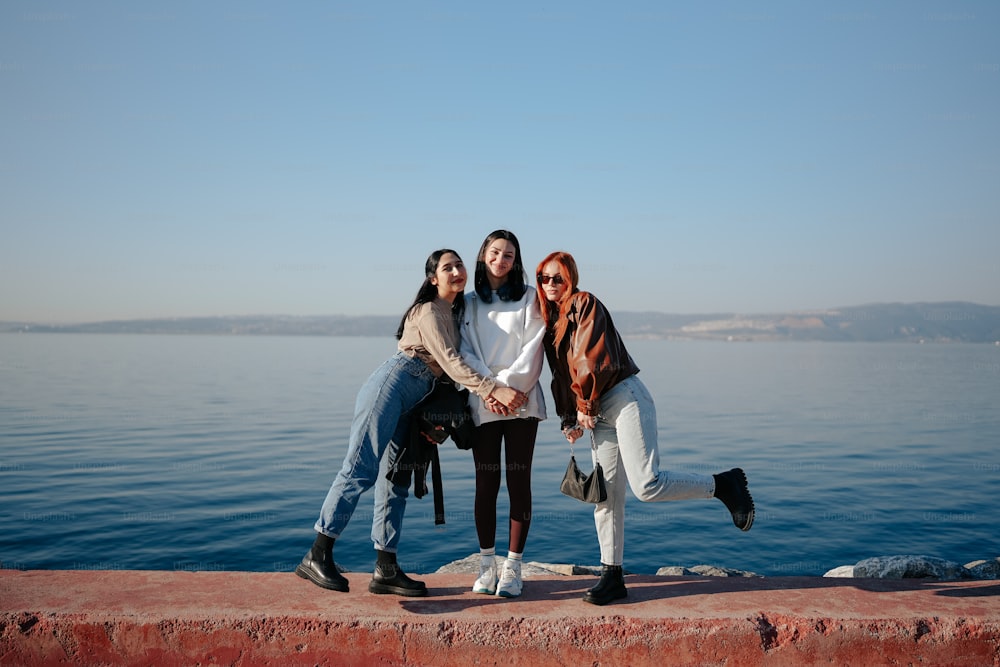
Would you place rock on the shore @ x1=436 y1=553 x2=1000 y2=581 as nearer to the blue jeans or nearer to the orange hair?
the blue jeans

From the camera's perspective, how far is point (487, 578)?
13.7ft

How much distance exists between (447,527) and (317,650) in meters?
8.65

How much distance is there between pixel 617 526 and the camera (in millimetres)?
4164

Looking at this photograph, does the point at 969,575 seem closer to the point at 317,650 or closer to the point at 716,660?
the point at 716,660

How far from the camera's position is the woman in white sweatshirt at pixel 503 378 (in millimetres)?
4141

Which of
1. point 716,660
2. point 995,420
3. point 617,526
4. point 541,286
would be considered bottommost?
point 995,420

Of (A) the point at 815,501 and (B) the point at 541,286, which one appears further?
(A) the point at 815,501

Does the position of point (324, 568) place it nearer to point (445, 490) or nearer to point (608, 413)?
point (608, 413)

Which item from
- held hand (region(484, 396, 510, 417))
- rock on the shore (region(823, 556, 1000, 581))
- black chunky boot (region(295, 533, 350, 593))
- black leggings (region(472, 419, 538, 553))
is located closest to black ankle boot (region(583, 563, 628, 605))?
black leggings (region(472, 419, 538, 553))

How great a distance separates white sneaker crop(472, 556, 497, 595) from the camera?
4152 mm

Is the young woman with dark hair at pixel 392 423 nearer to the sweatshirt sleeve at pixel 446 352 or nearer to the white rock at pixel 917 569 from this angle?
the sweatshirt sleeve at pixel 446 352

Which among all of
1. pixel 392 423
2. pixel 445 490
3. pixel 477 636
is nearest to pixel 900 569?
pixel 477 636

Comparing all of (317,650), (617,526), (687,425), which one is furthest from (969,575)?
(687,425)

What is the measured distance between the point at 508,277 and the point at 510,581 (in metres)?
1.82
